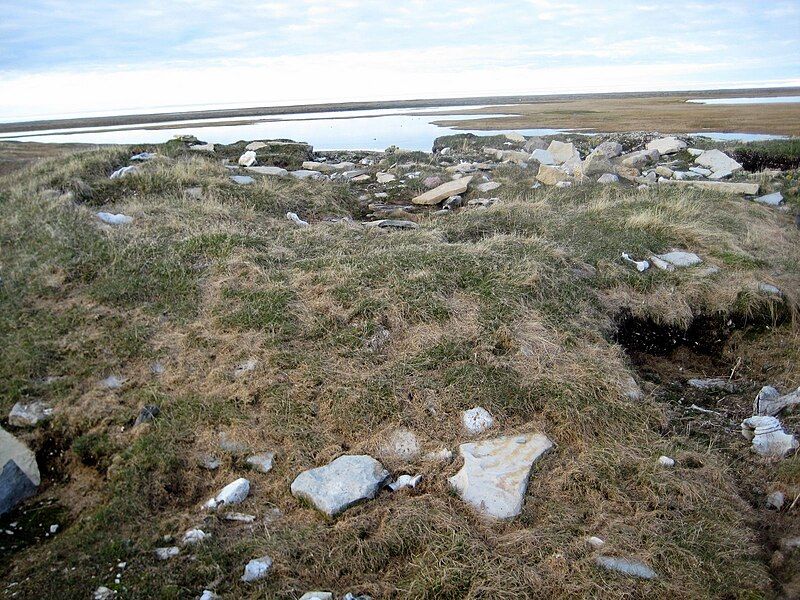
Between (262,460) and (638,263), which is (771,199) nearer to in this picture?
(638,263)

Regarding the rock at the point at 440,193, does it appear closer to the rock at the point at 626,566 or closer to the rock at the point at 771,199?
the rock at the point at 771,199

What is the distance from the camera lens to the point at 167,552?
3820 millimetres

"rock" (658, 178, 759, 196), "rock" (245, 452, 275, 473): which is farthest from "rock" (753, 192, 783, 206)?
"rock" (245, 452, 275, 473)

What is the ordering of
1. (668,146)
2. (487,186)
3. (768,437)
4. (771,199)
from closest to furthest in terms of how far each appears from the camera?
(768,437), (771,199), (487,186), (668,146)

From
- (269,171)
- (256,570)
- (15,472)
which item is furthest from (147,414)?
(269,171)

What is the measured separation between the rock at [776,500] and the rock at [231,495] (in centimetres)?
399

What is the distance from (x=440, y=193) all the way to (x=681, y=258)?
561 cm

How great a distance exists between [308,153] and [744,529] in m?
17.6

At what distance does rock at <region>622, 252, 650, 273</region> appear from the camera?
8.20 meters

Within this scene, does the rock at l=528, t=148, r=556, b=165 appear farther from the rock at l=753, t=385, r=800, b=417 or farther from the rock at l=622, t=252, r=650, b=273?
the rock at l=753, t=385, r=800, b=417

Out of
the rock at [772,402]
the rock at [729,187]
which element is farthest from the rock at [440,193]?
the rock at [772,402]

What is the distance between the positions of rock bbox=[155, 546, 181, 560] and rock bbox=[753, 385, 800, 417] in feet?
17.3

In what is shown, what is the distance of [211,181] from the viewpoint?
10891 mm

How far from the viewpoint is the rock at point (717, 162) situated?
16.4 m
